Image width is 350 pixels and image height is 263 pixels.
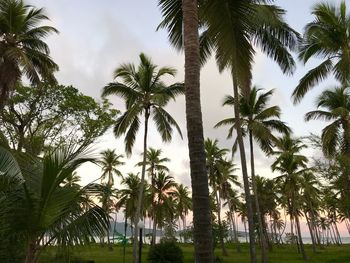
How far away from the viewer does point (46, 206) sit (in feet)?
18.8

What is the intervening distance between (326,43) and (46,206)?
16.5 meters

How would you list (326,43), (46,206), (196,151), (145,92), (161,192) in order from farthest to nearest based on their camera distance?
(161,192) → (145,92) → (326,43) → (196,151) → (46,206)

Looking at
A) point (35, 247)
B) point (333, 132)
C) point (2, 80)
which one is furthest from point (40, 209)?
point (333, 132)

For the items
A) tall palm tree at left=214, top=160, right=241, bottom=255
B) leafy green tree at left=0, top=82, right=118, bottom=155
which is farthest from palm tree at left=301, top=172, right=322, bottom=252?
leafy green tree at left=0, top=82, right=118, bottom=155

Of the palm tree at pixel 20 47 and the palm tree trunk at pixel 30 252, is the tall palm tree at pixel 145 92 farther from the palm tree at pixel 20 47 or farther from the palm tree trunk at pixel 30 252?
the palm tree trunk at pixel 30 252

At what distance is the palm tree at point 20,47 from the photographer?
60.5 ft

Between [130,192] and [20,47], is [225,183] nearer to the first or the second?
[130,192]

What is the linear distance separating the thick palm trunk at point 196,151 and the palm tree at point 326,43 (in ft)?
41.1

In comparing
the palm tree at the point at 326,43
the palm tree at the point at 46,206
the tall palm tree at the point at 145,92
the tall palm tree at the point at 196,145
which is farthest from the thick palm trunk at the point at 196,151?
the tall palm tree at the point at 145,92

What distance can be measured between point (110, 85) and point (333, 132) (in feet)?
50.1

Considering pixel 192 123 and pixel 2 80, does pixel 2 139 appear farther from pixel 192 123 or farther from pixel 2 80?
pixel 2 80

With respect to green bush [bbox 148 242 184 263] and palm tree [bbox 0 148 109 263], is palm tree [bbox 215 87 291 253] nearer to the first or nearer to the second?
green bush [bbox 148 242 184 263]

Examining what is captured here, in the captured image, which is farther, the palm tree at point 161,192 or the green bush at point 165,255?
the palm tree at point 161,192

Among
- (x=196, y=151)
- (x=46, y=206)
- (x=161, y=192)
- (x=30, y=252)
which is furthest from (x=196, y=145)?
(x=161, y=192)
